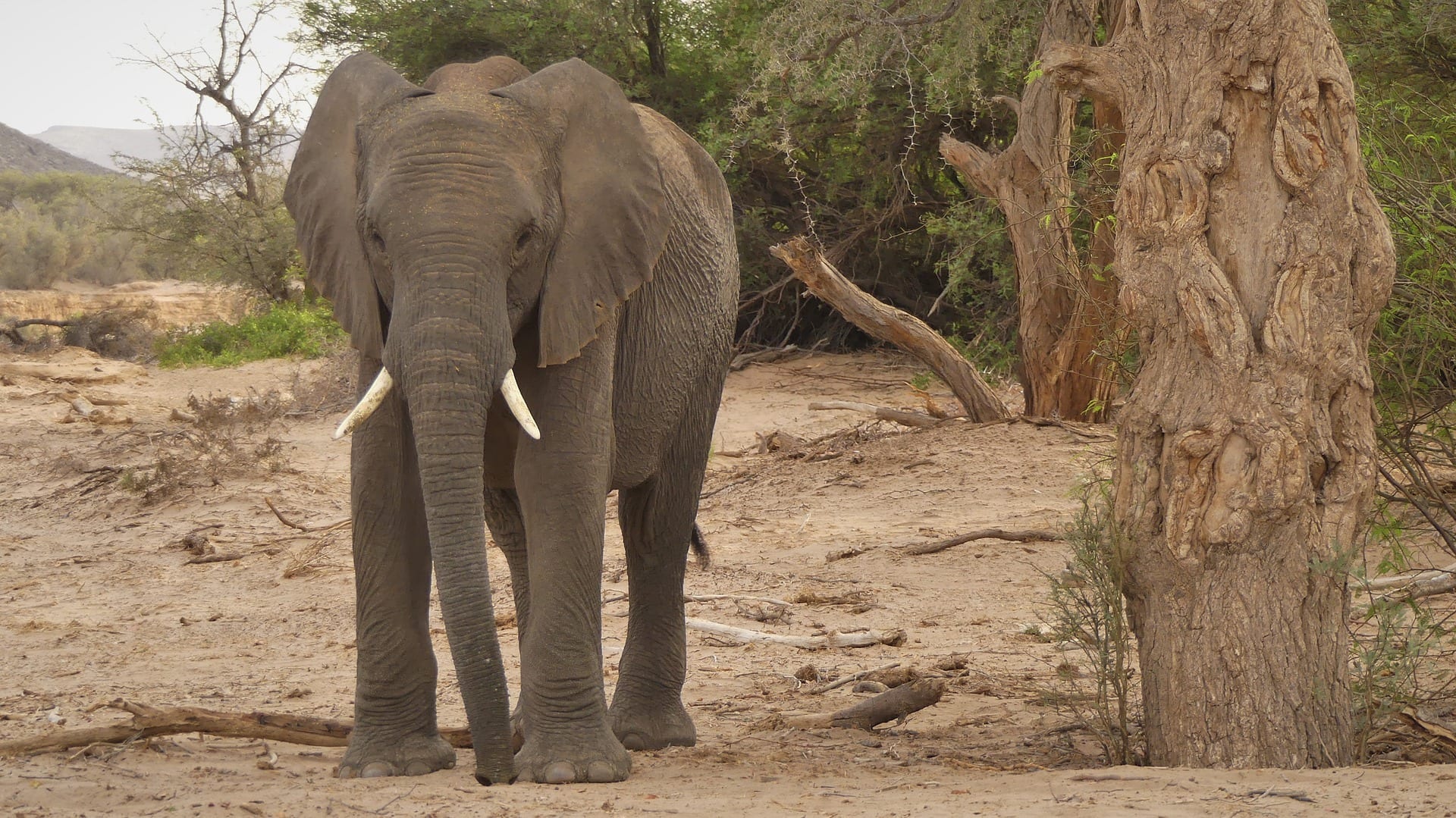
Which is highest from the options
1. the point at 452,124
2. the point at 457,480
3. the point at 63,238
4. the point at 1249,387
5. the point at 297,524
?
the point at 452,124

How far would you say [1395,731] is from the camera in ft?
15.0

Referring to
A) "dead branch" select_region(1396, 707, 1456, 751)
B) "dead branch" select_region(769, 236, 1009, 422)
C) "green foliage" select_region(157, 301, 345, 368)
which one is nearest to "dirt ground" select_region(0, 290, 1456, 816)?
"dead branch" select_region(769, 236, 1009, 422)

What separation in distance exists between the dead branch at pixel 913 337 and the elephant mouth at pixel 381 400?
6.84m

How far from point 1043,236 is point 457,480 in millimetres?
A: 6589

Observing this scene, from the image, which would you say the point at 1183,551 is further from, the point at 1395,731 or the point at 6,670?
the point at 6,670

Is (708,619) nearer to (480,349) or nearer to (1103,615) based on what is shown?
(1103,615)

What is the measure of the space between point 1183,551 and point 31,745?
3.56 metres

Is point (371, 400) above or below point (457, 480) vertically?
above

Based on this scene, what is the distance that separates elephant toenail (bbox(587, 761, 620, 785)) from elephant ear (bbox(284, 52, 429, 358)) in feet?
4.74

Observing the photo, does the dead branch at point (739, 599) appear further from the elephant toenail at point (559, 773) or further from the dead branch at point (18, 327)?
the dead branch at point (18, 327)

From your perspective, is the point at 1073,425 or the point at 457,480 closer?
the point at 457,480

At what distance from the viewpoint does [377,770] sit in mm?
4461

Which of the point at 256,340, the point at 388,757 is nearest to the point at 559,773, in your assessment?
the point at 388,757

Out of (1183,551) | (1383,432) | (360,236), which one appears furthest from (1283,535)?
(360,236)
